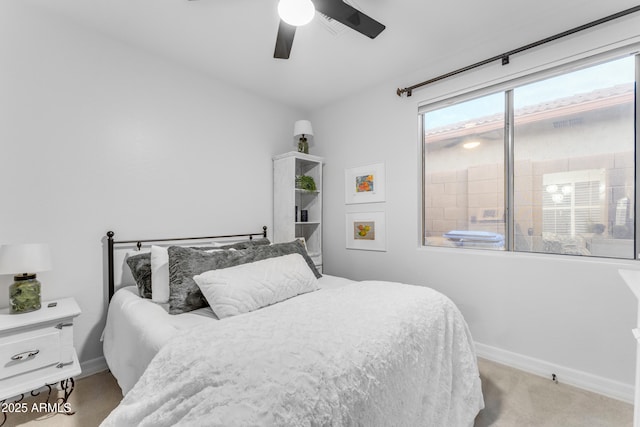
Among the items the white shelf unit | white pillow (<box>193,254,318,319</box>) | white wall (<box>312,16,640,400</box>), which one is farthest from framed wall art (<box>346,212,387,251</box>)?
white pillow (<box>193,254,318,319</box>)

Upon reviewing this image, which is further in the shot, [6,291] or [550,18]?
[550,18]

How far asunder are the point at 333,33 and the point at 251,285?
2.00 meters

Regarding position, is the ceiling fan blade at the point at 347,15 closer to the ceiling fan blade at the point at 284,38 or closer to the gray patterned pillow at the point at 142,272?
the ceiling fan blade at the point at 284,38

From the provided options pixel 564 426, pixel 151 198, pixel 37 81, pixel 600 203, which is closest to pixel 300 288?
pixel 151 198

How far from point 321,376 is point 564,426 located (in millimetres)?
1676

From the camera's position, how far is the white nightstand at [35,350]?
5.14 feet

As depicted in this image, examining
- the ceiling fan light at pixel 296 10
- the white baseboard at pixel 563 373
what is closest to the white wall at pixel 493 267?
the white baseboard at pixel 563 373

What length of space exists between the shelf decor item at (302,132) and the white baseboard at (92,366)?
2.75 meters

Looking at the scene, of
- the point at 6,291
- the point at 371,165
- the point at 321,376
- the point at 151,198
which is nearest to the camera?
the point at 321,376

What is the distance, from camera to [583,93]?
6.89ft

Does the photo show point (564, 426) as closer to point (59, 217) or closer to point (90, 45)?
point (59, 217)

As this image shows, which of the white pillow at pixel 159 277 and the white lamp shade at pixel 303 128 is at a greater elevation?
the white lamp shade at pixel 303 128

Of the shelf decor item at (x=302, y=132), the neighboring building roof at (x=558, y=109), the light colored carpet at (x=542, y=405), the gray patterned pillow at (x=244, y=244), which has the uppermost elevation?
the shelf decor item at (x=302, y=132)

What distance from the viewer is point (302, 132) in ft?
11.3
